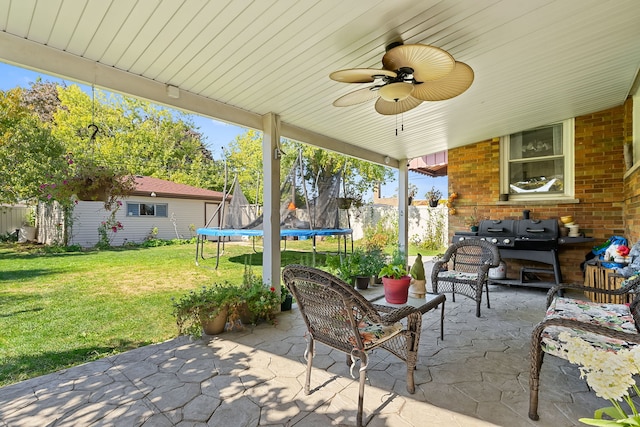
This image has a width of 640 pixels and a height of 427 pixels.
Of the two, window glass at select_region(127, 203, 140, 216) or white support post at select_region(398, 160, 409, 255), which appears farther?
window glass at select_region(127, 203, 140, 216)

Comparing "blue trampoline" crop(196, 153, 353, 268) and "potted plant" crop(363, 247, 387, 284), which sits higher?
"blue trampoline" crop(196, 153, 353, 268)

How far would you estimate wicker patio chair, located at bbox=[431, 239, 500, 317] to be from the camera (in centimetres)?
379

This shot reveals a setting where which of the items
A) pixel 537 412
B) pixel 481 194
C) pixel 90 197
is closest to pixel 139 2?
pixel 90 197

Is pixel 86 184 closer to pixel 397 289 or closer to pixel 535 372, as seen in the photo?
pixel 397 289

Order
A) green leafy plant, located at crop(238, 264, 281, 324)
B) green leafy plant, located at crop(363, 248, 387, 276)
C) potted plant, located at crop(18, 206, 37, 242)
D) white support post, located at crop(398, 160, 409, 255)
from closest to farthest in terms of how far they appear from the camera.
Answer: green leafy plant, located at crop(238, 264, 281, 324)
green leafy plant, located at crop(363, 248, 387, 276)
white support post, located at crop(398, 160, 409, 255)
potted plant, located at crop(18, 206, 37, 242)

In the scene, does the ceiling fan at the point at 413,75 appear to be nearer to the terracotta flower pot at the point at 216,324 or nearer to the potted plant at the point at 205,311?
the potted plant at the point at 205,311

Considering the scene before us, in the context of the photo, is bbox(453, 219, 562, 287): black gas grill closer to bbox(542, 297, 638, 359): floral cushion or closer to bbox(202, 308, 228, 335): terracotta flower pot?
bbox(542, 297, 638, 359): floral cushion

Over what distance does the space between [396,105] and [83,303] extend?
4.66m

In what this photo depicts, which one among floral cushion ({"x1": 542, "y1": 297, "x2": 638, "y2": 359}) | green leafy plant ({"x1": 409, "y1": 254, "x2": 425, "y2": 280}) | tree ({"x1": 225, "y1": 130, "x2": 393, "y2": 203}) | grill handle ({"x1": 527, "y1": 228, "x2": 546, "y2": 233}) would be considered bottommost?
floral cushion ({"x1": 542, "y1": 297, "x2": 638, "y2": 359})

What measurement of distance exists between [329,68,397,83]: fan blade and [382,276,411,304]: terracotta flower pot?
155 cm

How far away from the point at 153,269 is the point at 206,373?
4945 mm

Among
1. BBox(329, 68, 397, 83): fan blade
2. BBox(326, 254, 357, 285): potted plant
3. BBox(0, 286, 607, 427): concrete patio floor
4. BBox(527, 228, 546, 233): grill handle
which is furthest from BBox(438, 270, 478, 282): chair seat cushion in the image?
BBox(329, 68, 397, 83): fan blade

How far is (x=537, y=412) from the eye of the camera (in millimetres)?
1897

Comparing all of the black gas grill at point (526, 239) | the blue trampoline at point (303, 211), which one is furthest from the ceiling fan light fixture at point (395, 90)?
the black gas grill at point (526, 239)
